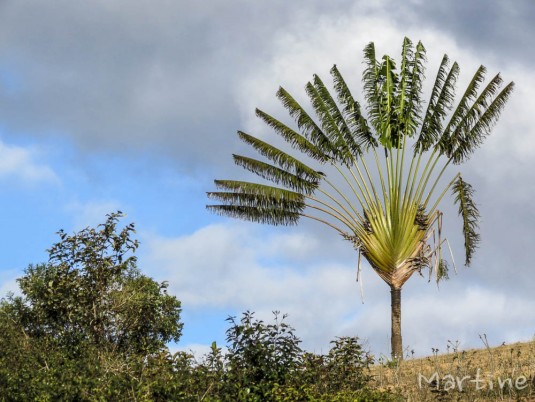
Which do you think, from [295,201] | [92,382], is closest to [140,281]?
[295,201]

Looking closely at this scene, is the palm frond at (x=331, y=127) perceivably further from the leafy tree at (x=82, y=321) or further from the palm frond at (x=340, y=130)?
the leafy tree at (x=82, y=321)

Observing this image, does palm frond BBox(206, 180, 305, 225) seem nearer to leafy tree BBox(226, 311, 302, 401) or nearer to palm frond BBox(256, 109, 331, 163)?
palm frond BBox(256, 109, 331, 163)

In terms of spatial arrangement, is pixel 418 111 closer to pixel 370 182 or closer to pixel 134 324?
pixel 370 182

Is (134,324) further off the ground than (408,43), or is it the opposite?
(408,43)

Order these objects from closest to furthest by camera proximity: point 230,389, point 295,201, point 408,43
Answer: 1. point 230,389
2. point 295,201
3. point 408,43

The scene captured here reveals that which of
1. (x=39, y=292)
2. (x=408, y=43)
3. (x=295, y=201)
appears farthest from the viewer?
(x=408, y=43)

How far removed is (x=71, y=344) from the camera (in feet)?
61.9

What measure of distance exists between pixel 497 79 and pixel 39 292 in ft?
55.0

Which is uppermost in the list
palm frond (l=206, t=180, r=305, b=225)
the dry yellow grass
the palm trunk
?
palm frond (l=206, t=180, r=305, b=225)

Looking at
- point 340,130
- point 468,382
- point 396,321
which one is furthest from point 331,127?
point 468,382

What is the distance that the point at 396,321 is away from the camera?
2428cm

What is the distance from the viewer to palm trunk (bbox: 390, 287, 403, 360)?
2388 cm

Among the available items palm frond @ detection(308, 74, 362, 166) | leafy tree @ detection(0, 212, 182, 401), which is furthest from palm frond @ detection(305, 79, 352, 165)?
leafy tree @ detection(0, 212, 182, 401)

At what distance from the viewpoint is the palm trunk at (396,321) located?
78.3 ft
